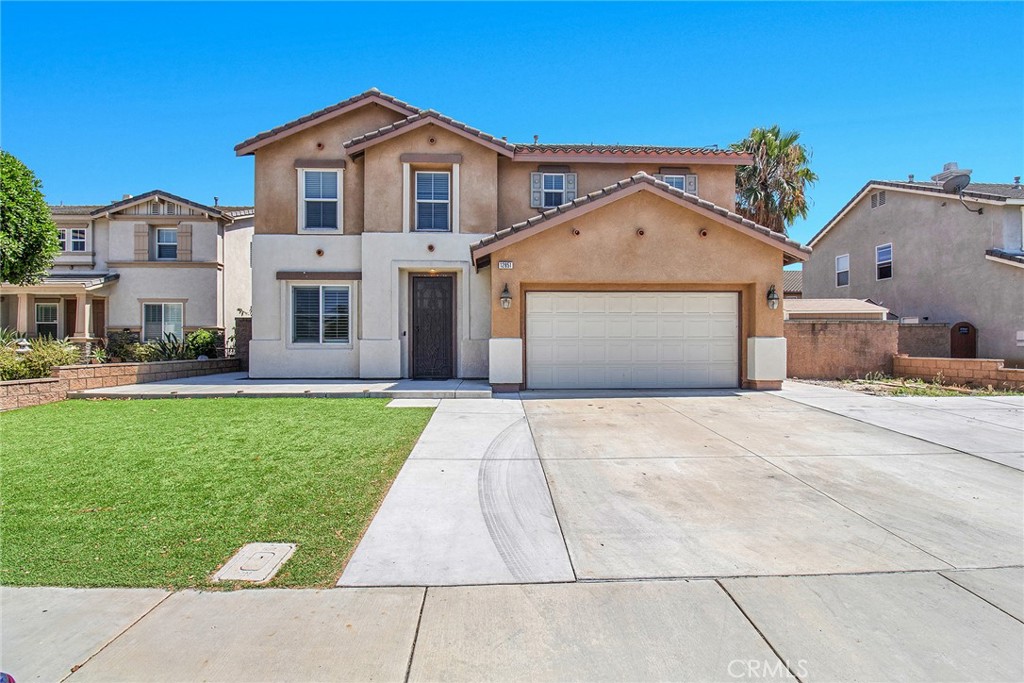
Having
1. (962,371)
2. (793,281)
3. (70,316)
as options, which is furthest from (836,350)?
(70,316)

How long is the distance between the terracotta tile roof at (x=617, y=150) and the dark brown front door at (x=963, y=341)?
417 inches

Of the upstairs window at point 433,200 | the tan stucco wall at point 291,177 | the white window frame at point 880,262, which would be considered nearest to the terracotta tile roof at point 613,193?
the upstairs window at point 433,200

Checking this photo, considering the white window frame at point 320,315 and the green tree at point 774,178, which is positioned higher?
the green tree at point 774,178

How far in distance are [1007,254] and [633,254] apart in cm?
1363

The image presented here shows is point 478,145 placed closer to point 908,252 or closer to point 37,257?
point 37,257

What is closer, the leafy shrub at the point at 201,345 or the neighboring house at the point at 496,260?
the neighboring house at the point at 496,260

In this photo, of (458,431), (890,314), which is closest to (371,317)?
(458,431)

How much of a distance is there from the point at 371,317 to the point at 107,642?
36.0 feet

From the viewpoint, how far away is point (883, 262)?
2098cm

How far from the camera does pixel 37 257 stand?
47.6 ft

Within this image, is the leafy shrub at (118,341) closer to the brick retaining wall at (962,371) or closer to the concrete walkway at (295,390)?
the concrete walkway at (295,390)

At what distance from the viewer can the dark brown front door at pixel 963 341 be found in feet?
56.5

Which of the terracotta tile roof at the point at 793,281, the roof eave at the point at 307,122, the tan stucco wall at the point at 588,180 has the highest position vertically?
the roof eave at the point at 307,122

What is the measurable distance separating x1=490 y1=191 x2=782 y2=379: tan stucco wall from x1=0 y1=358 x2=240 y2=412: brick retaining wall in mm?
8646
